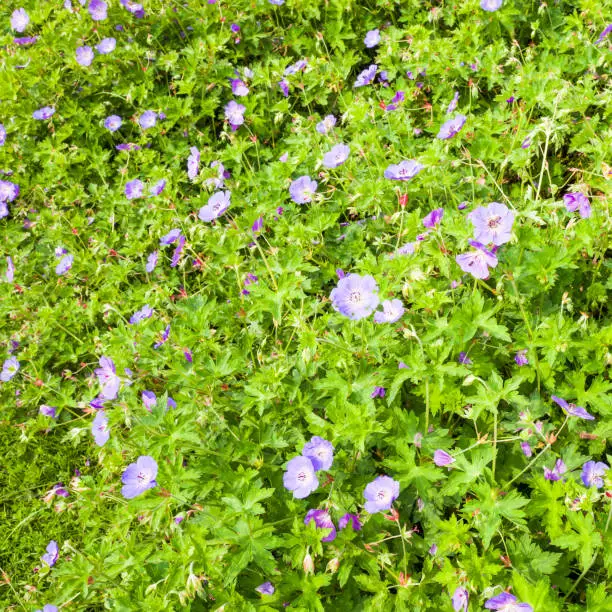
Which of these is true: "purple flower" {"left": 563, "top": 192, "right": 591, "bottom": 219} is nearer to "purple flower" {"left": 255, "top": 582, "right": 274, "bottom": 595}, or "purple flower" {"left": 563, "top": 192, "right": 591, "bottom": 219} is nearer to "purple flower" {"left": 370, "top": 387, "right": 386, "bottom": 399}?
"purple flower" {"left": 370, "top": 387, "right": 386, "bottom": 399}

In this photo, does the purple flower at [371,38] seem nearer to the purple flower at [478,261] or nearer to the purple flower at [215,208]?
the purple flower at [215,208]

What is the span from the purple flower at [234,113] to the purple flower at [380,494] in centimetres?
268

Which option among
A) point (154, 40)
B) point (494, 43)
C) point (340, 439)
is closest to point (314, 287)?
point (340, 439)

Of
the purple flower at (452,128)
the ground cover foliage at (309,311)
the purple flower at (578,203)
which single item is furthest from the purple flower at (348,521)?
the purple flower at (452,128)

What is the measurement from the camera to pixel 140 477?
7.06 ft

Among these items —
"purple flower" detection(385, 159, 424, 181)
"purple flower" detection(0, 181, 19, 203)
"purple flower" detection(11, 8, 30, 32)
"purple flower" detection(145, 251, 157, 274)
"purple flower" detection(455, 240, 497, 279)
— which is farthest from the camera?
"purple flower" detection(11, 8, 30, 32)

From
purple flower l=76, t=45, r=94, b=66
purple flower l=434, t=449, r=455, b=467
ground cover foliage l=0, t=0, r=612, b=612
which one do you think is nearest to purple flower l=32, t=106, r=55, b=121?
ground cover foliage l=0, t=0, r=612, b=612

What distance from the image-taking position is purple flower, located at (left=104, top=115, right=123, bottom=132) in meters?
4.35

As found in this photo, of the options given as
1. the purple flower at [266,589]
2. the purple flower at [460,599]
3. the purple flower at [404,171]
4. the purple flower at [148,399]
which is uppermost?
the purple flower at [404,171]

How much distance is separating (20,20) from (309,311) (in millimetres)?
4294

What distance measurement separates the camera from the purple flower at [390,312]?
2.17 meters

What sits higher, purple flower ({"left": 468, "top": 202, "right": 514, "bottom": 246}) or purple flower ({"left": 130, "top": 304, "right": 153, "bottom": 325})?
purple flower ({"left": 468, "top": 202, "right": 514, "bottom": 246})

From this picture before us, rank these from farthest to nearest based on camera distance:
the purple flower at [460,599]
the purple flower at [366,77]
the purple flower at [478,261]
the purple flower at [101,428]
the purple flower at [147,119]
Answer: the purple flower at [147,119] < the purple flower at [366,77] < the purple flower at [101,428] < the purple flower at [478,261] < the purple flower at [460,599]

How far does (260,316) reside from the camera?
8.98ft
